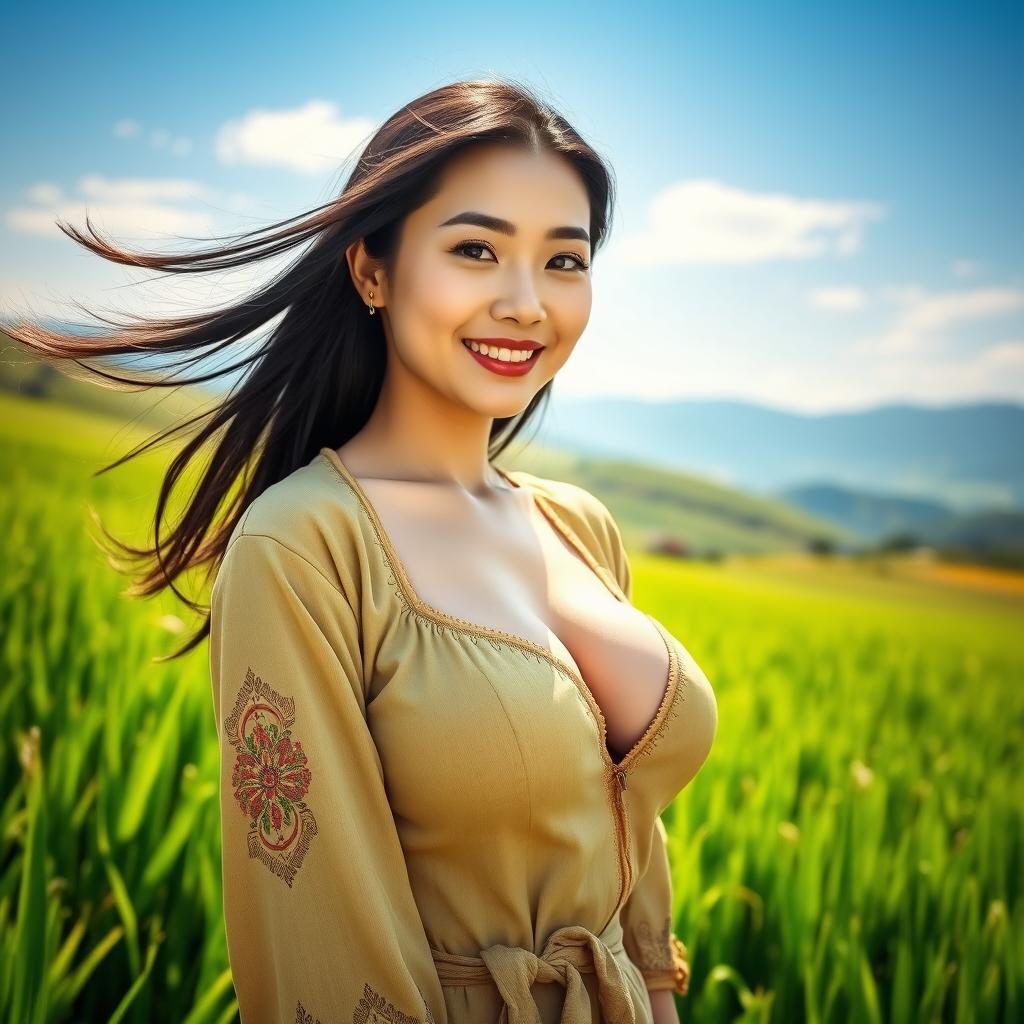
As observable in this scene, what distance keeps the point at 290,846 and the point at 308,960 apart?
0.14 m

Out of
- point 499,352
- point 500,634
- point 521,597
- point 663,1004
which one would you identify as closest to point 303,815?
point 500,634

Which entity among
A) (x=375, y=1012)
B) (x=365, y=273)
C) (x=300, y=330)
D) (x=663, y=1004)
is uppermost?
(x=365, y=273)

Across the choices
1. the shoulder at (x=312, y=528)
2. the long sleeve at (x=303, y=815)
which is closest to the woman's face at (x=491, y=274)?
the shoulder at (x=312, y=528)

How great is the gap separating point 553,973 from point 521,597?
51 cm

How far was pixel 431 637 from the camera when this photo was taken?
1233 millimetres

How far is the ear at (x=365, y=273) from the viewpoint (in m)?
1.49

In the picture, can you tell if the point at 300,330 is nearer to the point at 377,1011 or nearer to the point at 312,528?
the point at 312,528

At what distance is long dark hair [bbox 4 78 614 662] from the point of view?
56.2 inches

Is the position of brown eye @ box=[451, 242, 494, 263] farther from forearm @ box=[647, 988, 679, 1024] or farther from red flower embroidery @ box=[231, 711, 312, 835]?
forearm @ box=[647, 988, 679, 1024]

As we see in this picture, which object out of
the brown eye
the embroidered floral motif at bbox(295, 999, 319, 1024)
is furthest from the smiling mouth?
the embroidered floral motif at bbox(295, 999, 319, 1024)

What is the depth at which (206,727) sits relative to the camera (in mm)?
2504

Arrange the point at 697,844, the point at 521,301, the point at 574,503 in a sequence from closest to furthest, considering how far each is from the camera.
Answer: the point at 521,301
the point at 574,503
the point at 697,844

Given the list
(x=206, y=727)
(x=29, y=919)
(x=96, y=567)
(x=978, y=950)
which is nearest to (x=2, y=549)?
(x=96, y=567)

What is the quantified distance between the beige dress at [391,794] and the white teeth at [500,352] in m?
0.28
